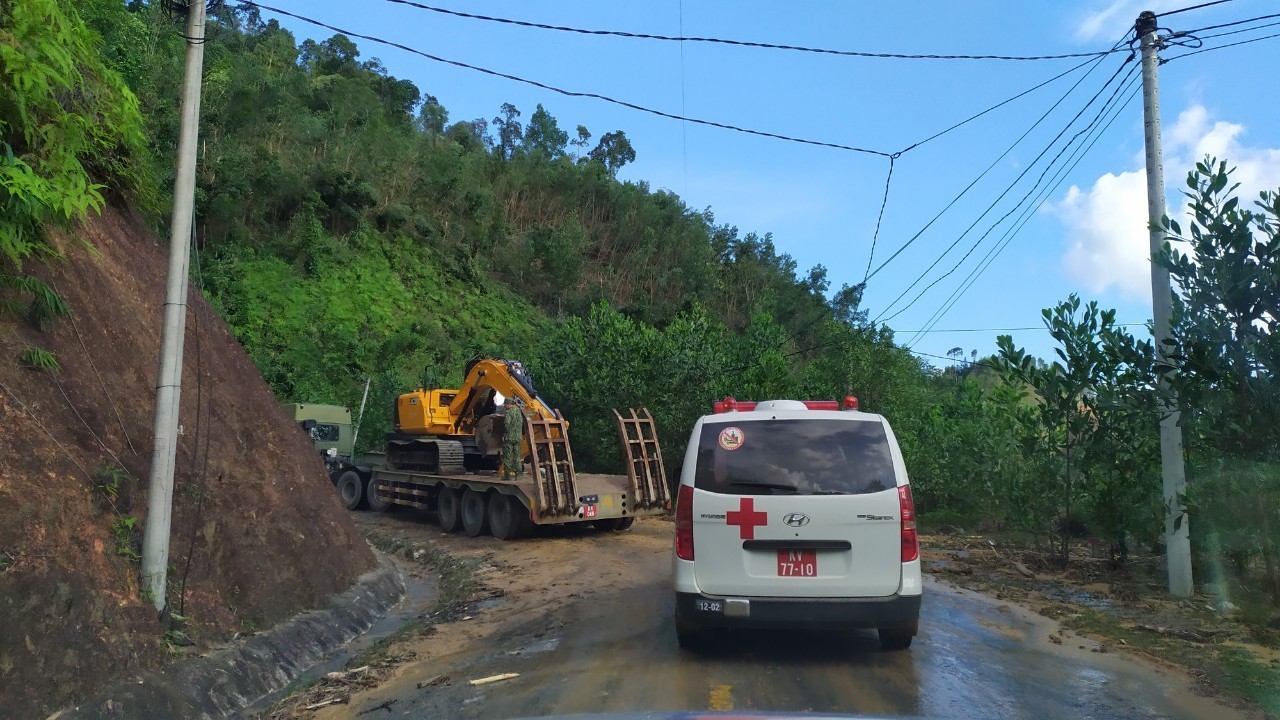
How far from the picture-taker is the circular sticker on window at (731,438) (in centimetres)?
648

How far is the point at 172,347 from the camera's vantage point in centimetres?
639

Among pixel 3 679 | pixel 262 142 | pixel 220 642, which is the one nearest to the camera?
pixel 3 679

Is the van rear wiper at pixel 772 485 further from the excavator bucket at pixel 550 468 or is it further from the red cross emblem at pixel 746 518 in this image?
the excavator bucket at pixel 550 468

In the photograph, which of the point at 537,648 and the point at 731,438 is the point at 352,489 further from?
the point at 731,438

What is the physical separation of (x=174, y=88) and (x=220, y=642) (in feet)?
132

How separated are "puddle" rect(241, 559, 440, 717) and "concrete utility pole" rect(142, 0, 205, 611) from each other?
42.4 inches

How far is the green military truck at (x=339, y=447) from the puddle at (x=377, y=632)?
26.7ft

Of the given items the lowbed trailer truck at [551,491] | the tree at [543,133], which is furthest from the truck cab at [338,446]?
the tree at [543,133]

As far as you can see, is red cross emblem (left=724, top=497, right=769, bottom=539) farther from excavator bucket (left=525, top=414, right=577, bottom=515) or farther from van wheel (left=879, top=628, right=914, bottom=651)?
excavator bucket (left=525, top=414, right=577, bottom=515)

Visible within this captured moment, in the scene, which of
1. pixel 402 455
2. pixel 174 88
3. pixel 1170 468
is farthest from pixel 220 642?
pixel 174 88

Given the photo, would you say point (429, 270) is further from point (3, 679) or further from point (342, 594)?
point (3, 679)

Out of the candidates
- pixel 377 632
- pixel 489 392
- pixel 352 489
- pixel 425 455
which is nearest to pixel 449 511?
pixel 425 455

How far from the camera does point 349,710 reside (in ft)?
19.5

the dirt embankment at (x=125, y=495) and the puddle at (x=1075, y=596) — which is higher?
the dirt embankment at (x=125, y=495)
